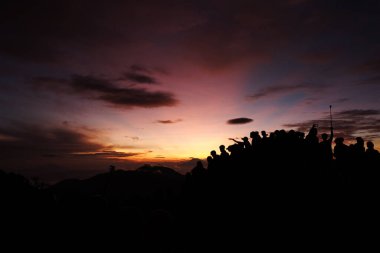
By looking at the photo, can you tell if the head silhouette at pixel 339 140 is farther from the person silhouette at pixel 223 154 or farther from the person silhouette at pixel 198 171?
the person silhouette at pixel 198 171

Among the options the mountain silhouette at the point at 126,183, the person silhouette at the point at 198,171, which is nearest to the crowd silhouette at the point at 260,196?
the person silhouette at the point at 198,171

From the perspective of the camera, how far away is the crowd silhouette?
21.3ft

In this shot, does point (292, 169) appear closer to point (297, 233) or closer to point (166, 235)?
point (297, 233)

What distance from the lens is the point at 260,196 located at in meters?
7.17

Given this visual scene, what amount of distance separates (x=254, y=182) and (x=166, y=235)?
17.4 feet

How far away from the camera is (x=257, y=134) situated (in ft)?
27.7

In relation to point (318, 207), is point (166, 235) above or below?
below

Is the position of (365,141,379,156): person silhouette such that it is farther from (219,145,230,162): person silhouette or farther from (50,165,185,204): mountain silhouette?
(50,165,185,204): mountain silhouette

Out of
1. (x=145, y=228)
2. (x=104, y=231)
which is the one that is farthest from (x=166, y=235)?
(x=104, y=231)

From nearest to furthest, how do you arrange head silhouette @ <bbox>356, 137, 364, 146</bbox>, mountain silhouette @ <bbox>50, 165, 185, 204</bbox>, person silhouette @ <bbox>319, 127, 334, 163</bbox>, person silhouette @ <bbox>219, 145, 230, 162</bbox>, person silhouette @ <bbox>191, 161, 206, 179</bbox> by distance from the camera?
person silhouette @ <bbox>319, 127, 334, 163</bbox>, head silhouette @ <bbox>356, 137, 364, 146</bbox>, person silhouette @ <bbox>219, 145, 230, 162</bbox>, person silhouette @ <bbox>191, 161, 206, 179</bbox>, mountain silhouette @ <bbox>50, 165, 185, 204</bbox>

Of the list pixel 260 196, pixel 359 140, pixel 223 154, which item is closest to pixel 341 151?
pixel 359 140

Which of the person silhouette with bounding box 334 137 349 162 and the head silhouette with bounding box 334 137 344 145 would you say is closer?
the person silhouette with bounding box 334 137 349 162

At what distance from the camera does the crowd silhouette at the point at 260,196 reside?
650cm

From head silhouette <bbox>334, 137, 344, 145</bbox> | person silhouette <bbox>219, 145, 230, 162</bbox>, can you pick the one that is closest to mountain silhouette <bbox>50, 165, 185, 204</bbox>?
person silhouette <bbox>219, 145, 230, 162</bbox>
